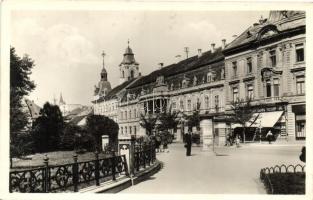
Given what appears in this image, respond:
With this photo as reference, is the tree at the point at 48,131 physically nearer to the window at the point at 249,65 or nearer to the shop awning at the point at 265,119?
the shop awning at the point at 265,119

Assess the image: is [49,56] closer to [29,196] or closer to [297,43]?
[29,196]

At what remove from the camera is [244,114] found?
10578mm

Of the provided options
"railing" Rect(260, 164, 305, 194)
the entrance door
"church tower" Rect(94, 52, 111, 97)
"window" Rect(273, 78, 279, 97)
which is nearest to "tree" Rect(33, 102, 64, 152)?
"church tower" Rect(94, 52, 111, 97)

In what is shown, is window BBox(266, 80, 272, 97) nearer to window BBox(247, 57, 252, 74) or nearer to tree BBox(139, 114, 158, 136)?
window BBox(247, 57, 252, 74)

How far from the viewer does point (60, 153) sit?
43.9 feet

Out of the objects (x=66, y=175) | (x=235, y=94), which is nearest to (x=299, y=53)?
(x=235, y=94)

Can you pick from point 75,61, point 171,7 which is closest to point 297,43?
point 171,7

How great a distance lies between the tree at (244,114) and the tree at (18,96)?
469 cm

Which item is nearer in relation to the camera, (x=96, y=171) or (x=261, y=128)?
(x=96, y=171)

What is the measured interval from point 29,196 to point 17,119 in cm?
185

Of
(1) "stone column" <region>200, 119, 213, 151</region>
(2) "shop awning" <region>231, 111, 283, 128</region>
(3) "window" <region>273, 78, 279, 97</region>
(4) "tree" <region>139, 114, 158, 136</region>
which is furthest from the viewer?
(4) "tree" <region>139, 114, 158, 136</region>

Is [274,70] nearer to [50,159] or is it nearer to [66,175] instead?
A: [66,175]

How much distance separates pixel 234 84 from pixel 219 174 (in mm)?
5119

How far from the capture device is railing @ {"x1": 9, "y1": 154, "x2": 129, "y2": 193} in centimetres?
654
